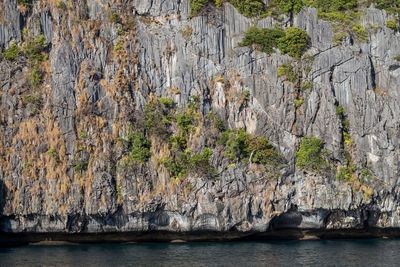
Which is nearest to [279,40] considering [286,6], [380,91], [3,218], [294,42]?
[294,42]

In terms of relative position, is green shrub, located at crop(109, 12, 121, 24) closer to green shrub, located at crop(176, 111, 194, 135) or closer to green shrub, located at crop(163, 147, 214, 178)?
→ green shrub, located at crop(176, 111, 194, 135)

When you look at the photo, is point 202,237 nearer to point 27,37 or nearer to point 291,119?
point 291,119

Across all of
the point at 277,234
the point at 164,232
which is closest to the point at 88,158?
the point at 164,232

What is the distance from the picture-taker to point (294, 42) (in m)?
50.5

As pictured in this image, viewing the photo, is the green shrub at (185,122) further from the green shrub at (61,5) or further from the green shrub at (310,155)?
the green shrub at (61,5)

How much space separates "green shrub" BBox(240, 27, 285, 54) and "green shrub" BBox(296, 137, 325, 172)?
7.90 meters

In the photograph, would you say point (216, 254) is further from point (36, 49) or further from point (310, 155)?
point (36, 49)

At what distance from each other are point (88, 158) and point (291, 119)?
1504cm

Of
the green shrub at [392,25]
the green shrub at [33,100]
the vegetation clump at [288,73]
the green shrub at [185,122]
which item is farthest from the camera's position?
the green shrub at [392,25]

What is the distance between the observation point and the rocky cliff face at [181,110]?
45438 millimetres

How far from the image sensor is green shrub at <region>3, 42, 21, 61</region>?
160 ft

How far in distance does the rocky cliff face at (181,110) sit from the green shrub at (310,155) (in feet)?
1.69

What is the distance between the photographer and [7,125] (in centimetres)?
4656

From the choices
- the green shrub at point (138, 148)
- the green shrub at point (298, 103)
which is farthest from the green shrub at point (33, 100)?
the green shrub at point (298, 103)
